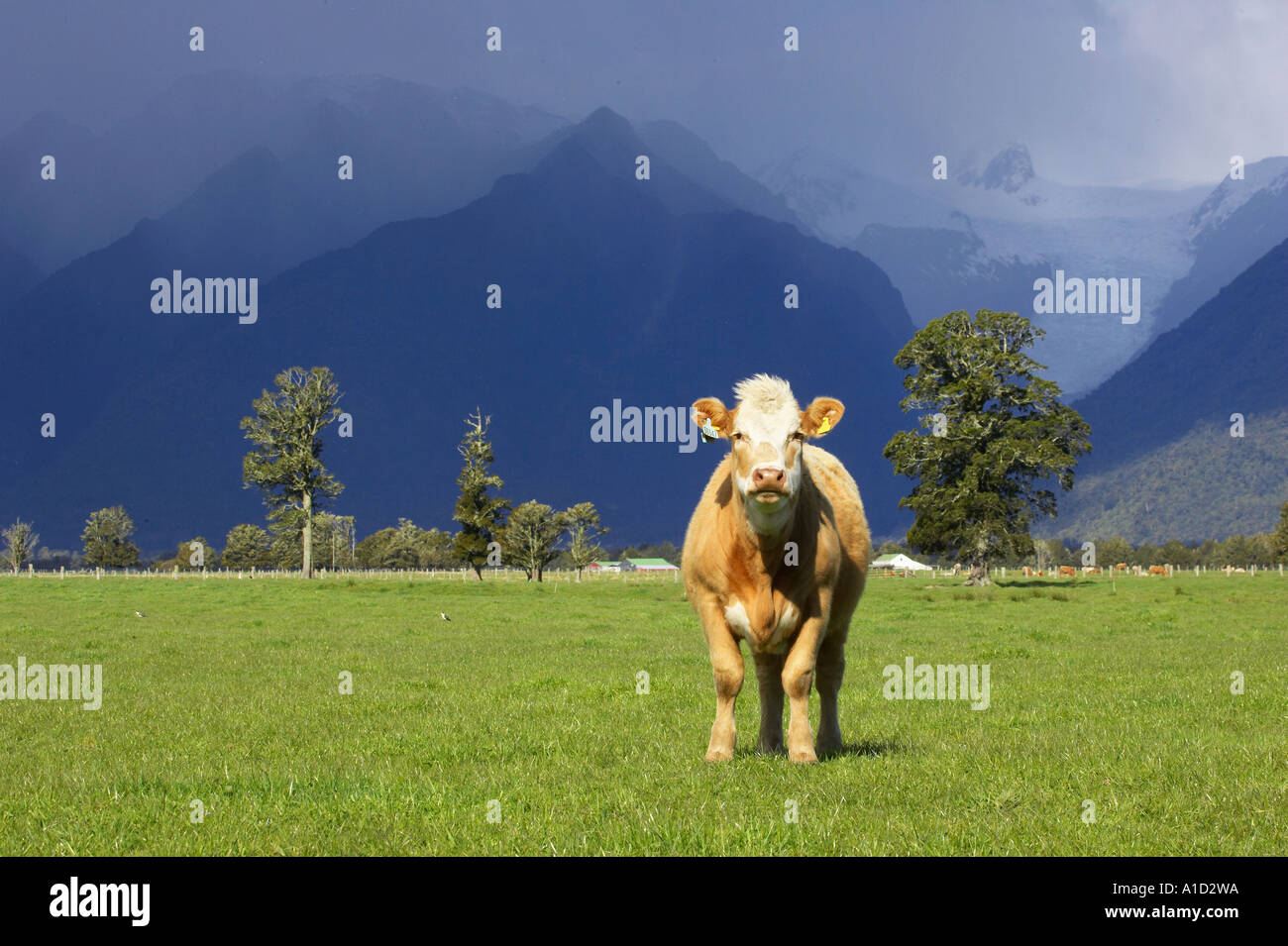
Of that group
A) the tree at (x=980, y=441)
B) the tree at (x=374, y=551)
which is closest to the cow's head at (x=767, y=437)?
the tree at (x=980, y=441)

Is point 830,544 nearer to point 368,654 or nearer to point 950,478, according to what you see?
point 368,654

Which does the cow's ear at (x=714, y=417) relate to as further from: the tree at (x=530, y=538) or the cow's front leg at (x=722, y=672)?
the tree at (x=530, y=538)

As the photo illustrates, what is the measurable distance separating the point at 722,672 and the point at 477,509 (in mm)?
76906

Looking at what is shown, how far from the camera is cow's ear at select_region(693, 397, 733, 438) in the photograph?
9.05 meters

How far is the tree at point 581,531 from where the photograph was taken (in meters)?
116

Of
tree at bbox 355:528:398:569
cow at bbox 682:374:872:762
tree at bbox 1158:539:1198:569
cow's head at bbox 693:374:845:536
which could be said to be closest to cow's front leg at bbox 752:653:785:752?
cow at bbox 682:374:872:762

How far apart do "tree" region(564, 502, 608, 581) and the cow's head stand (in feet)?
340

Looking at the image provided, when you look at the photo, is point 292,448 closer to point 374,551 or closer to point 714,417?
point 714,417

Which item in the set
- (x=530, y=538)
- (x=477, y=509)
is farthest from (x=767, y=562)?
(x=530, y=538)

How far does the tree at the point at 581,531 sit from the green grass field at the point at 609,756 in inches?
3605

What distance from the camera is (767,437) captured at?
8523 millimetres

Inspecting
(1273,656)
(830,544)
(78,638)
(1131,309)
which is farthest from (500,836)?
(1131,309)

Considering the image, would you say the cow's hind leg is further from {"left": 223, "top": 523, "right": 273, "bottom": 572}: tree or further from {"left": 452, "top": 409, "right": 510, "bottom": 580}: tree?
{"left": 223, "top": 523, "right": 273, "bottom": 572}: tree

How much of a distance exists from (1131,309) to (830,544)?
1874 inches
